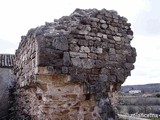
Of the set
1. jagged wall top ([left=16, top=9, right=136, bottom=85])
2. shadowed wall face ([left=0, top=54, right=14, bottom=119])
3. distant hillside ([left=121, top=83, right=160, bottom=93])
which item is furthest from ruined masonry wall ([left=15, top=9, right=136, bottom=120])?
distant hillside ([left=121, top=83, right=160, bottom=93])

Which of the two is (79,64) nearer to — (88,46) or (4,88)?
(88,46)

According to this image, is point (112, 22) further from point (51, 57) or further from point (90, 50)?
point (51, 57)

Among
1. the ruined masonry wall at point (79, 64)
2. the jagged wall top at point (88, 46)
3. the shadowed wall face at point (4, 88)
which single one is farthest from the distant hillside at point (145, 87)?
the ruined masonry wall at point (79, 64)

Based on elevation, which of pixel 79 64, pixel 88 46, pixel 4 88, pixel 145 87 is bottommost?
pixel 4 88

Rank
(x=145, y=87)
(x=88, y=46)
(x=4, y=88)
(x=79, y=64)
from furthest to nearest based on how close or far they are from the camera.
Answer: (x=145, y=87), (x=4, y=88), (x=88, y=46), (x=79, y=64)

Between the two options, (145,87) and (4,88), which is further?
(145,87)

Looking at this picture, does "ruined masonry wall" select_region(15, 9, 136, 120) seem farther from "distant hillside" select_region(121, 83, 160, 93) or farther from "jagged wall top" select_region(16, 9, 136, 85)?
"distant hillside" select_region(121, 83, 160, 93)

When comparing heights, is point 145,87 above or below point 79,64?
below

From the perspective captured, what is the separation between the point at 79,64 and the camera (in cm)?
575

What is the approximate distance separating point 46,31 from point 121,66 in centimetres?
181

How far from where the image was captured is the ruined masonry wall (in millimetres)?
5578

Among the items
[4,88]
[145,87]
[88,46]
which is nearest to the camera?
[88,46]

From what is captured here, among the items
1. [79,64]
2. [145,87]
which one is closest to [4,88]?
[79,64]

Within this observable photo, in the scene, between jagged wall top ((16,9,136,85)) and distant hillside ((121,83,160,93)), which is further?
distant hillside ((121,83,160,93))
